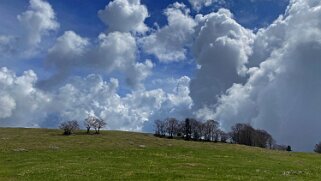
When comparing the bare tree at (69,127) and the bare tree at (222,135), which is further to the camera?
the bare tree at (222,135)

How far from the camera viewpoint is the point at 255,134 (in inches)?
7815

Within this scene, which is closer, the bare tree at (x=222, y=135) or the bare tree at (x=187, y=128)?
the bare tree at (x=187, y=128)

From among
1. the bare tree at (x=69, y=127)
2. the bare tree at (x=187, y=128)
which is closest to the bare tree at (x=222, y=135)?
the bare tree at (x=187, y=128)

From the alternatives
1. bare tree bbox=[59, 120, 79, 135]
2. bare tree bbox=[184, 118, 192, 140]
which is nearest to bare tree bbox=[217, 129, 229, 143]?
bare tree bbox=[184, 118, 192, 140]

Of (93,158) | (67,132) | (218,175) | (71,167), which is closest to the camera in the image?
(218,175)

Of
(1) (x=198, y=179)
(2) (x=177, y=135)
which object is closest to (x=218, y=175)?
(1) (x=198, y=179)

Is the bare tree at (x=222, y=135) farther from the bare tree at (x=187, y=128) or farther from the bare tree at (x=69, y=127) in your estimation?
the bare tree at (x=69, y=127)

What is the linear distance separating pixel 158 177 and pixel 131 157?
21624 mm

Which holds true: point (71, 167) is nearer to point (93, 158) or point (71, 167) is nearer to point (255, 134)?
point (93, 158)

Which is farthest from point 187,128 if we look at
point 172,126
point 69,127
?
point 69,127

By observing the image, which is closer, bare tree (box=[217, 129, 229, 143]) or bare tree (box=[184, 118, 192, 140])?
bare tree (box=[184, 118, 192, 140])

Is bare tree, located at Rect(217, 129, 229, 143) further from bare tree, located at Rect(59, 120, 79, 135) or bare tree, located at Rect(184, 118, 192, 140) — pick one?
bare tree, located at Rect(59, 120, 79, 135)

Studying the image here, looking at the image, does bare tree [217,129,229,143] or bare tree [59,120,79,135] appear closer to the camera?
bare tree [59,120,79,135]

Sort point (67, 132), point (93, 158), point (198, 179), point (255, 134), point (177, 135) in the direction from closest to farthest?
point (198, 179), point (93, 158), point (67, 132), point (177, 135), point (255, 134)
